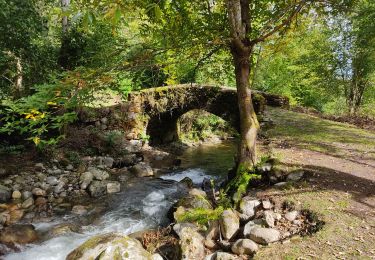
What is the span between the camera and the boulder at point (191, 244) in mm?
4953

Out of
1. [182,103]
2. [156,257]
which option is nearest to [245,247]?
[156,257]

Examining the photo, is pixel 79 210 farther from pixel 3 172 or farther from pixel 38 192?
pixel 3 172

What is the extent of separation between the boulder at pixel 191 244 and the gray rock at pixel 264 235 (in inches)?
32.8

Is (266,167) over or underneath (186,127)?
underneath

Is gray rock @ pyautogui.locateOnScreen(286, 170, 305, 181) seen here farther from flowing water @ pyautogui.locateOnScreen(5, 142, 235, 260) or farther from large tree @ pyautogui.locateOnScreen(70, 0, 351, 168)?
flowing water @ pyautogui.locateOnScreen(5, 142, 235, 260)

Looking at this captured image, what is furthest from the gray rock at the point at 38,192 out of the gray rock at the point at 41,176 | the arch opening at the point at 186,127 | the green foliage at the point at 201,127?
the green foliage at the point at 201,127

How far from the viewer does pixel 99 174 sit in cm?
1020

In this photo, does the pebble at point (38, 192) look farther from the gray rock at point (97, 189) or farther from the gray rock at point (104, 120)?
the gray rock at point (104, 120)

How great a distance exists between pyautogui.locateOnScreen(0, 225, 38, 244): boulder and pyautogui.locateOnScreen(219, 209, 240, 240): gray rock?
13.0ft

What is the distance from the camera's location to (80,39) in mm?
12555

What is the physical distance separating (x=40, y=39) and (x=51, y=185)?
19.9 ft

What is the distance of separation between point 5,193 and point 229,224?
6161 mm

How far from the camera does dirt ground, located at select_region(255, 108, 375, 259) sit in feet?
14.4

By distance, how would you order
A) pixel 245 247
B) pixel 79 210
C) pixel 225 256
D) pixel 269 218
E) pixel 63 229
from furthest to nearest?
pixel 79 210, pixel 63 229, pixel 269 218, pixel 245 247, pixel 225 256
